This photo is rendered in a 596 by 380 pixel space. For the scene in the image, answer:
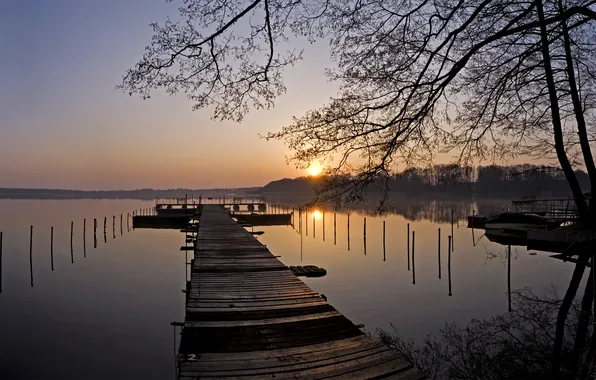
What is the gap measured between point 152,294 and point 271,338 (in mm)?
13228

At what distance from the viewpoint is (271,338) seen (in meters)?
6.21

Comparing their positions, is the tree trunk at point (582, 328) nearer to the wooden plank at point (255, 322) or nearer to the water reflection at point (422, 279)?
the water reflection at point (422, 279)

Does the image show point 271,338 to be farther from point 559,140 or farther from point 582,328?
point 559,140

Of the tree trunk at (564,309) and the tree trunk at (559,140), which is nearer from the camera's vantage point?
the tree trunk at (564,309)

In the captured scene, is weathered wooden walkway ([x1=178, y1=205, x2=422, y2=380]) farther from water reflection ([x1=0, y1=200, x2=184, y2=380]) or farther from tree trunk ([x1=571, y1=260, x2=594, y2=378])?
tree trunk ([x1=571, y1=260, x2=594, y2=378])

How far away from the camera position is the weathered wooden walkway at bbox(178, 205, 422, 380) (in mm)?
5066

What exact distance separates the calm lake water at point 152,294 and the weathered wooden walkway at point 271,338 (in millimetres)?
3129

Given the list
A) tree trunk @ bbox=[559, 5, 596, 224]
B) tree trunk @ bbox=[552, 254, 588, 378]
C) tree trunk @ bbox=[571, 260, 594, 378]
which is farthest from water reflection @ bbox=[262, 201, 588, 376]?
tree trunk @ bbox=[559, 5, 596, 224]

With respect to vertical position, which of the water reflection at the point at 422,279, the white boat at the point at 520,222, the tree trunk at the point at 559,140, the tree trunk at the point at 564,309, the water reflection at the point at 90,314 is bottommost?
the water reflection at the point at 90,314

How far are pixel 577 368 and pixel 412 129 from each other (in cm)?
637

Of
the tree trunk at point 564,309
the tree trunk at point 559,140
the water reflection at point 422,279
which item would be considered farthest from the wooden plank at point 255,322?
the tree trunk at point 559,140

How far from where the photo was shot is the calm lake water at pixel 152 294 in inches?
432

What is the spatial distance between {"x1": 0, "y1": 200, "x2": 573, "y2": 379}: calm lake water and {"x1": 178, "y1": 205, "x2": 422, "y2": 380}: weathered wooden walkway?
3.13m

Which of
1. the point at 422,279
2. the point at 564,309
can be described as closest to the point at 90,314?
the point at 422,279
